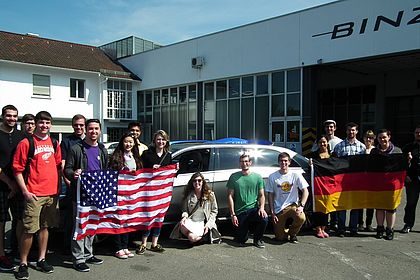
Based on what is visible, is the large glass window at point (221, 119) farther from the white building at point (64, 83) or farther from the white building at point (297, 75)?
the white building at point (64, 83)

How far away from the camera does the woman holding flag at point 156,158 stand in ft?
18.4

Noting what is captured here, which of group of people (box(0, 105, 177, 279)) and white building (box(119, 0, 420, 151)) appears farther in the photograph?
white building (box(119, 0, 420, 151))

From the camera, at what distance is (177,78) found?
79.3 feet

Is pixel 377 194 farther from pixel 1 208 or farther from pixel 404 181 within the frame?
pixel 1 208

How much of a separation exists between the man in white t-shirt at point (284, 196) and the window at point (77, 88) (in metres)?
21.7

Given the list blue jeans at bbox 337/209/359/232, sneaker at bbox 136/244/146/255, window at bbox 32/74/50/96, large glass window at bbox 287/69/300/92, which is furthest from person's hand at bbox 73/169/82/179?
window at bbox 32/74/50/96

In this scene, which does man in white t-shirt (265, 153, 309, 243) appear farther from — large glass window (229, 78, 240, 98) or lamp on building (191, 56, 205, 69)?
lamp on building (191, 56, 205, 69)

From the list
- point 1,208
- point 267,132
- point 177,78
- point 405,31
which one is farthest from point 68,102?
point 1,208

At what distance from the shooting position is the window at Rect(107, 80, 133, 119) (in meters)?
26.5

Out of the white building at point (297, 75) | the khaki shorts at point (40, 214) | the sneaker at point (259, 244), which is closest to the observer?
the khaki shorts at point (40, 214)

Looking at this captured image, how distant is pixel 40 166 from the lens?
183 inches

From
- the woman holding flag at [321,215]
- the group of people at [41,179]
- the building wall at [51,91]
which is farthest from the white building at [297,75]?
the group of people at [41,179]

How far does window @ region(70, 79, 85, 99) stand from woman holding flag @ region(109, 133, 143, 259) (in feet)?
69.6

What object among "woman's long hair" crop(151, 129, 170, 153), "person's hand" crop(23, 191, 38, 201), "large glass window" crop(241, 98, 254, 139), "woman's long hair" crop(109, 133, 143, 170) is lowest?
"person's hand" crop(23, 191, 38, 201)
